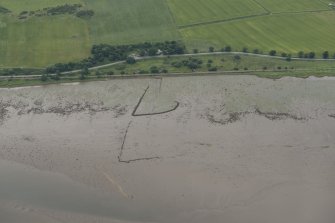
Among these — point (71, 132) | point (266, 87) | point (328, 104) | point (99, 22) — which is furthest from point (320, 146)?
point (99, 22)

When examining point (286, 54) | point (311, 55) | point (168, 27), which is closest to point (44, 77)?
point (168, 27)

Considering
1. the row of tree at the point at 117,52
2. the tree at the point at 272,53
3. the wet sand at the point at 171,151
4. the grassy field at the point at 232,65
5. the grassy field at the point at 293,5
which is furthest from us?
the grassy field at the point at 293,5

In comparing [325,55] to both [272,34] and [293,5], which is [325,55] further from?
[293,5]

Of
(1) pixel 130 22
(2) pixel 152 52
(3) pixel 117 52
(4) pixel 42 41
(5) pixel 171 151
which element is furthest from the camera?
(1) pixel 130 22

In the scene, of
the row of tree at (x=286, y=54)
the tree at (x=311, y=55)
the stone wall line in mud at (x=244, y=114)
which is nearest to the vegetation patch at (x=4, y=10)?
the row of tree at (x=286, y=54)

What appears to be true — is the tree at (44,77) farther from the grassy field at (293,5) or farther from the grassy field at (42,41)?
the grassy field at (293,5)

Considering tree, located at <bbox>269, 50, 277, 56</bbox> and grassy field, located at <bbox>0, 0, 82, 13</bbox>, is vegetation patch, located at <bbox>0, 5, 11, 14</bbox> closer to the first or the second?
grassy field, located at <bbox>0, 0, 82, 13</bbox>

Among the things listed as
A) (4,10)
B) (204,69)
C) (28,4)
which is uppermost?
(28,4)
